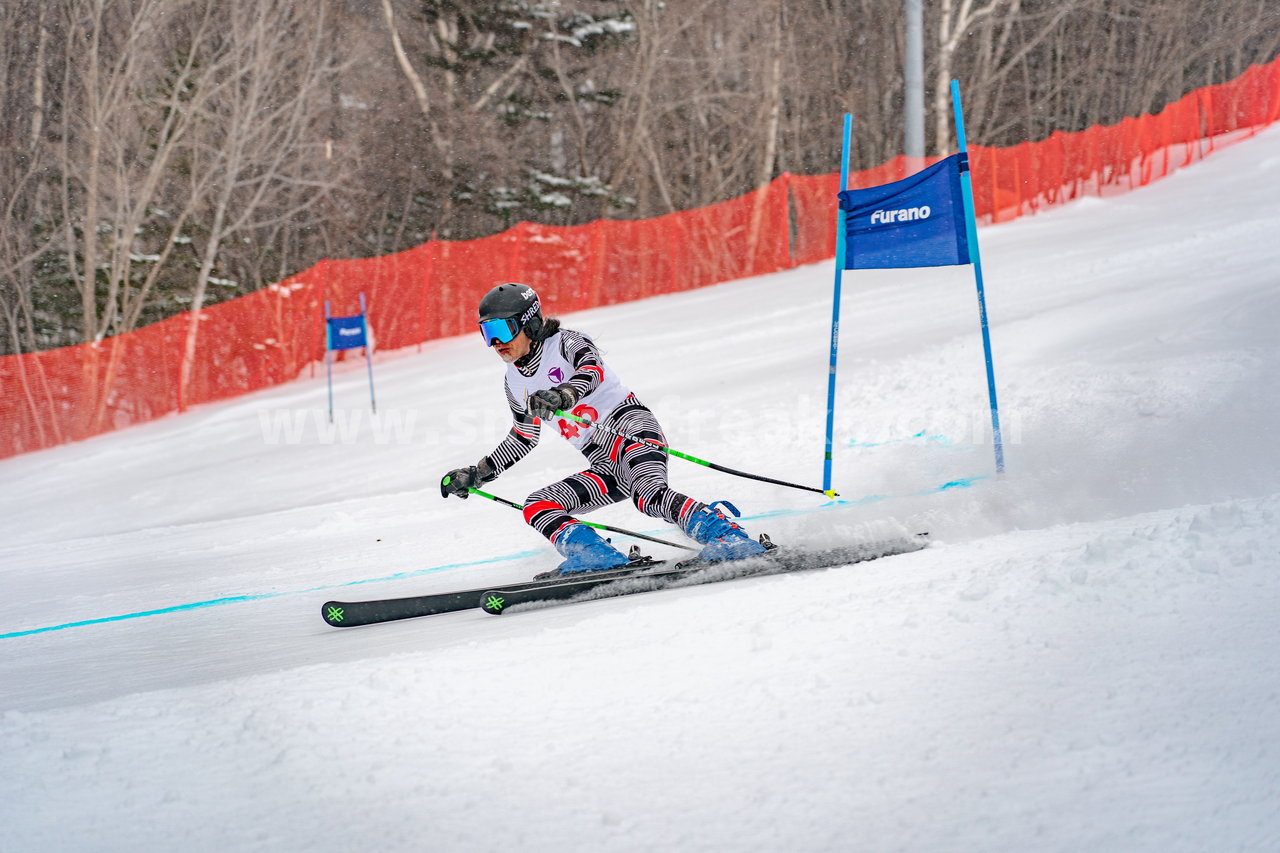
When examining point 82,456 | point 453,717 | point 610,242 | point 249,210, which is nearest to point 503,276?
point 610,242

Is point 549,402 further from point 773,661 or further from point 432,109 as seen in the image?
point 432,109

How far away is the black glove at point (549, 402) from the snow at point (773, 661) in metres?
0.91

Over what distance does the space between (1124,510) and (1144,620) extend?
293cm

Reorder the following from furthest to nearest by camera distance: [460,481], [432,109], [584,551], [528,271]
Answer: [432,109] → [528,271] → [460,481] → [584,551]

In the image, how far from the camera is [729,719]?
291 cm

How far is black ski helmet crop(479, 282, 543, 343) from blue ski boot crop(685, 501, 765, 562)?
1.17 metres

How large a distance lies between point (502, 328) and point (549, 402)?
473mm

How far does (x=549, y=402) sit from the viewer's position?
489 cm

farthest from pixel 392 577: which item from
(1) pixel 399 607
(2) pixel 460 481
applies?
(1) pixel 399 607

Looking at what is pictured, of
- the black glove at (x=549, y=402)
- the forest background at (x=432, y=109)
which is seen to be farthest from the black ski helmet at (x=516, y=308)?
the forest background at (x=432, y=109)

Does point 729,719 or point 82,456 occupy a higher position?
point 729,719

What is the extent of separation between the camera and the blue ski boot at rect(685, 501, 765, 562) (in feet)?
16.5

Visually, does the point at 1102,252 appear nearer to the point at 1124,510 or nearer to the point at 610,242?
the point at 610,242

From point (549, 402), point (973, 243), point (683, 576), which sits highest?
point (973, 243)
